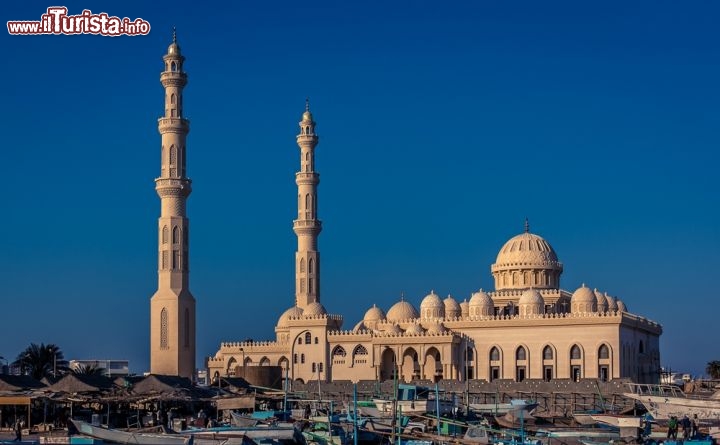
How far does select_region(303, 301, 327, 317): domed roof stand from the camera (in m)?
74.8

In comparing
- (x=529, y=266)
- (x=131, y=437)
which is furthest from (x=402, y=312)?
(x=131, y=437)

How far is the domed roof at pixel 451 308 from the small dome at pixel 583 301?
7.68 metres

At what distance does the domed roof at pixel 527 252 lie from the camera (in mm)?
75438

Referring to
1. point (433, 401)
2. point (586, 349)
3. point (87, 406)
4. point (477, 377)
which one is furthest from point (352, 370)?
point (433, 401)

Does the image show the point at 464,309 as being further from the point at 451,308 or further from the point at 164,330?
the point at 164,330

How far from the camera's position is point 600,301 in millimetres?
71938

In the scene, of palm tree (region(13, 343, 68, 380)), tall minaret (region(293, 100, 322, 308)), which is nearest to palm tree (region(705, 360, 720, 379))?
tall minaret (region(293, 100, 322, 308))

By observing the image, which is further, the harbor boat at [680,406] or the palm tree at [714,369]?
the palm tree at [714,369]

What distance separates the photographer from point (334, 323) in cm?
7450

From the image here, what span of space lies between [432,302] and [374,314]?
4616 millimetres

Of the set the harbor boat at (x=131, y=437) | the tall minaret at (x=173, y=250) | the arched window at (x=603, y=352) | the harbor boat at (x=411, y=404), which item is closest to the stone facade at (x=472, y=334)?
the arched window at (x=603, y=352)

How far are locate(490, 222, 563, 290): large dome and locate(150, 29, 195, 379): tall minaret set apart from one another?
19.3m

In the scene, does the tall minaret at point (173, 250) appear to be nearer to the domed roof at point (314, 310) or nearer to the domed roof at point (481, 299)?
the domed roof at point (314, 310)

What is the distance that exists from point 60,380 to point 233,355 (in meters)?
32.5
